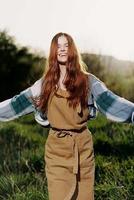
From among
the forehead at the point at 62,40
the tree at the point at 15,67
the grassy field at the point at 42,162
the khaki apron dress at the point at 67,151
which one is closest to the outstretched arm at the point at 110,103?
the khaki apron dress at the point at 67,151

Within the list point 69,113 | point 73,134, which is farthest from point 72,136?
point 69,113

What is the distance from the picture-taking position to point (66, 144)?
4.89 m

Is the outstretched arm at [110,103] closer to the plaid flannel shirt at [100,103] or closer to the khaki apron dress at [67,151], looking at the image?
the plaid flannel shirt at [100,103]

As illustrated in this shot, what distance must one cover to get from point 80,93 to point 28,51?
8.70 metres

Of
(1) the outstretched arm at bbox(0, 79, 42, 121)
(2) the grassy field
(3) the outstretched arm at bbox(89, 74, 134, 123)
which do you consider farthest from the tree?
(3) the outstretched arm at bbox(89, 74, 134, 123)

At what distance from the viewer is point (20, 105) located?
518 cm

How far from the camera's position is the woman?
4875mm

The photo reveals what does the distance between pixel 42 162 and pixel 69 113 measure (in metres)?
2.64

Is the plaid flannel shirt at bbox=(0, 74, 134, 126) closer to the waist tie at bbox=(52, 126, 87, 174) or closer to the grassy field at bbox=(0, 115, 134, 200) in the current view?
the waist tie at bbox=(52, 126, 87, 174)

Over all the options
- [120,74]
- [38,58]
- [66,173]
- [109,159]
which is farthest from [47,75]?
[38,58]

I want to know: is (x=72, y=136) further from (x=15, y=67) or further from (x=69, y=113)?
(x=15, y=67)

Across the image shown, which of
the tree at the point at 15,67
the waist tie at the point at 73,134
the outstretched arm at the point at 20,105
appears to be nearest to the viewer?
the waist tie at the point at 73,134

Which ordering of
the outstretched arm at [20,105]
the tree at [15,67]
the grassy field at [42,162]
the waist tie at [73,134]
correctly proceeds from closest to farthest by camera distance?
the waist tie at [73,134] < the outstretched arm at [20,105] < the grassy field at [42,162] < the tree at [15,67]

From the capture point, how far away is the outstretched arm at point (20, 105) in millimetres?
5062
